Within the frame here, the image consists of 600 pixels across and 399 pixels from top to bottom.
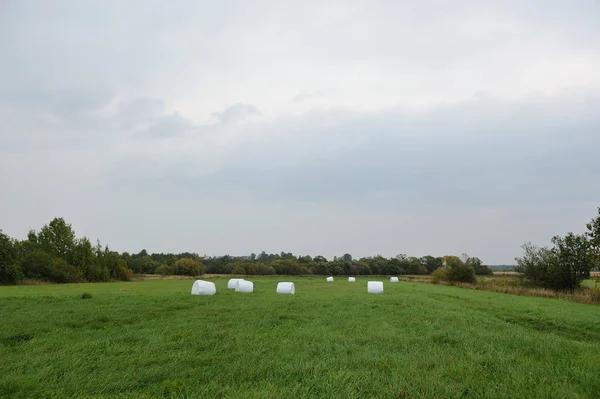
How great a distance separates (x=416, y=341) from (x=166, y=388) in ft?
20.4

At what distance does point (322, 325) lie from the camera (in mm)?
12297

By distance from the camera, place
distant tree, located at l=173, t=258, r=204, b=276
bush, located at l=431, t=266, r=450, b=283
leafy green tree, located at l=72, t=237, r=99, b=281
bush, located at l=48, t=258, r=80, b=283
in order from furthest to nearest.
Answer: distant tree, located at l=173, t=258, r=204, b=276, leafy green tree, located at l=72, t=237, r=99, b=281, bush, located at l=431, t=266, r=450, b=283, bush, located at l=48, t=258, r=80, b=283

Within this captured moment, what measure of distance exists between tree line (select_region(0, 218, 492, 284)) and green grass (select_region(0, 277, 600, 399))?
4236 cm

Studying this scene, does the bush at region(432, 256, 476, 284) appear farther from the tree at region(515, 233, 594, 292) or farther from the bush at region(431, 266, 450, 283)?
the tree at region(515, 233, 594, 292)

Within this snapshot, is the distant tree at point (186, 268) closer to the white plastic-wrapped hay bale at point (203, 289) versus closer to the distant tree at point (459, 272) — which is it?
the distant tree at point (459, 272)

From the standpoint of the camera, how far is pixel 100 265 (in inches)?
2469

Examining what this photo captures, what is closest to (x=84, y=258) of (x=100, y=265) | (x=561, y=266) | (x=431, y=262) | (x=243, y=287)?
(x=100, y=265)

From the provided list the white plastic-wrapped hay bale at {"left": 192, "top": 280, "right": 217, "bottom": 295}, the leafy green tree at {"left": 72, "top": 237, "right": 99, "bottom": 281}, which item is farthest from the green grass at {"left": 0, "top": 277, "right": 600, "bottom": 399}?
the leafy green tree at {"left": 72, "top": 237, "right": 99, "bottom": 281}

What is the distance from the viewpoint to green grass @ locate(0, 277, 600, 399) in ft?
19.9

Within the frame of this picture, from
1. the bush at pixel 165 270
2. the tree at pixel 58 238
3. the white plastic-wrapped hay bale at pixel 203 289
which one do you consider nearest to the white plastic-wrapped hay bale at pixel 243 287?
the white plastic-wrapped hay bale at pixel 203 289

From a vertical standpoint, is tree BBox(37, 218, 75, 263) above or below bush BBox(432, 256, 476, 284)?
above

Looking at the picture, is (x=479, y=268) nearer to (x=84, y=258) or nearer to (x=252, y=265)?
(x=252, y=265)

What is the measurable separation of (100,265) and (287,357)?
6300 cm

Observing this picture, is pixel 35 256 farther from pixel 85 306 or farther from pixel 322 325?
pixel 322 325
